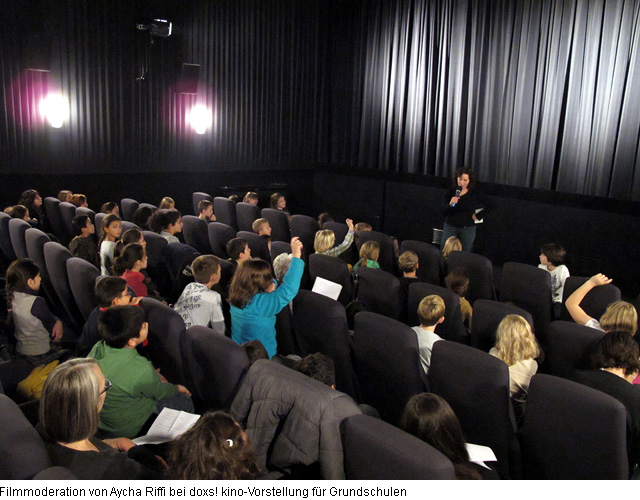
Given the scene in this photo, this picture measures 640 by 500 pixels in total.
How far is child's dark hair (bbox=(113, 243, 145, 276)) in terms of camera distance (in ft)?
14.1

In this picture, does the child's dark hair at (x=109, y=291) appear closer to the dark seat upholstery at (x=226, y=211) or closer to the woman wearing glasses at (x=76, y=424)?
the woman wearing glasses at (x=76, y=424)

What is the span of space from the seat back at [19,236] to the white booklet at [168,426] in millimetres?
3586

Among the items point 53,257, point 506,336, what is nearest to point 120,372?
point 506,336

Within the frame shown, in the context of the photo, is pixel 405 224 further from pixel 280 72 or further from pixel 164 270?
pixel 164 270

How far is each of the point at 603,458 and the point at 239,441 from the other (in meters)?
1.49

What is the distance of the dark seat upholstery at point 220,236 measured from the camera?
5918mm

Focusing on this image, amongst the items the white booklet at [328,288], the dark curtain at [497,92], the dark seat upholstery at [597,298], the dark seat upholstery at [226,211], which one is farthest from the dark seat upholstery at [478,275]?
the dark seat upholstery at [226,211]

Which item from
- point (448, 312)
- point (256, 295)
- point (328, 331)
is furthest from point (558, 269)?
point (256, 295)

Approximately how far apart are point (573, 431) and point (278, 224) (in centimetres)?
488

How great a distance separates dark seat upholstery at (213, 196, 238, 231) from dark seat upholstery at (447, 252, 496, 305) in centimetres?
359

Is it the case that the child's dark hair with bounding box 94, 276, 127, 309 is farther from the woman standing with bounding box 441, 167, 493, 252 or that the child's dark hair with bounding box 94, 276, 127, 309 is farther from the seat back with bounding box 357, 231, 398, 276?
the woman standing with bounding box 441, 167, 493, 252

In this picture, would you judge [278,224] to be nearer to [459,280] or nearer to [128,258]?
[128,258]

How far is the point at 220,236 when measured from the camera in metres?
5.98

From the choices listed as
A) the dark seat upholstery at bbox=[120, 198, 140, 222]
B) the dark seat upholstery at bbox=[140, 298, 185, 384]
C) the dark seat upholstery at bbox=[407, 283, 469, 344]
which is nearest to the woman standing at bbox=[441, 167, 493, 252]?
the dark seat upholstery at bbox=[407, 283, 469, 344]
